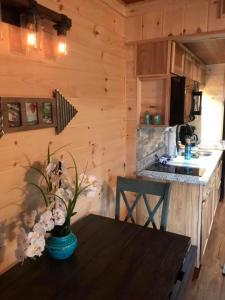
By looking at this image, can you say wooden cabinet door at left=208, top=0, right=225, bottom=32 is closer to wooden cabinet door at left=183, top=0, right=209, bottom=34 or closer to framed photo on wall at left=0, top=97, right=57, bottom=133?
wooden cabinet door at left=183, top=0, right=209, bottom=34

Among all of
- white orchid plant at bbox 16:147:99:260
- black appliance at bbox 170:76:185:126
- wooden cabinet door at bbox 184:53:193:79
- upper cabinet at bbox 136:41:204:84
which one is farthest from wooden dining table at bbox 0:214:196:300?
wooden cabinet door at bbox 184:53:193:79

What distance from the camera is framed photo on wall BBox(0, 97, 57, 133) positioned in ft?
4.23

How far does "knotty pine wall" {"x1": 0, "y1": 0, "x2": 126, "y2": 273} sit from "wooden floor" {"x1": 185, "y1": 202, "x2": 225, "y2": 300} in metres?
1.04

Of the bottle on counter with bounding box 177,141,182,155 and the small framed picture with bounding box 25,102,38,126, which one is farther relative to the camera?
the bottle on counter with bounding box 177,141,182,155

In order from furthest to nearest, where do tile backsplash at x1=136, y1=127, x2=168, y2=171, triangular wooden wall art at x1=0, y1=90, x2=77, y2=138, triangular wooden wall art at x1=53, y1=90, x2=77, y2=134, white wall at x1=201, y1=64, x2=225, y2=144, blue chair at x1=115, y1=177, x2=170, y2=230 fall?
white wall at x1=201, y1=64, x2=225, y2=144, tile backsplash at x1=136, y1=127, x2=168, y2=171, blue chair at x1=115, y1=177, x2=170, y2=230, triangular wooden wall art at x1=53, y1=90, x2=77, y2=134, triangular wooden wall art at x1=0, y1=90, x2=77, y2=138

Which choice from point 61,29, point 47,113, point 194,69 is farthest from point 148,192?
point 194,69

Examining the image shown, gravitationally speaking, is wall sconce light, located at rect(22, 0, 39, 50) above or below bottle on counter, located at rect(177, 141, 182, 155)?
above

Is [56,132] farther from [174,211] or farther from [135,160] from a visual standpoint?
[174,211]

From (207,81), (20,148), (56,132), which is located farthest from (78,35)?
(207,81)

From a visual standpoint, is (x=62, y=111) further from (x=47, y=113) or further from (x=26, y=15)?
(x=26, y=15)

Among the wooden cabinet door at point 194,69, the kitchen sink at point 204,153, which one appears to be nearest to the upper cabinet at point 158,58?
the wooden cabinet door at point 194,69

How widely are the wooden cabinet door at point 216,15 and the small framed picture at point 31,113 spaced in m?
1.51

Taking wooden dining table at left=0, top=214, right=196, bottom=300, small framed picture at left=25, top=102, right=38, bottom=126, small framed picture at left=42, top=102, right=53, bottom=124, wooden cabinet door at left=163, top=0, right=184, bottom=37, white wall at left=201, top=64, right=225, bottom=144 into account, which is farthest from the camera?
white wall at left=201, top=64, right=225, bottom=144

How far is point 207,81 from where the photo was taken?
4383mm
